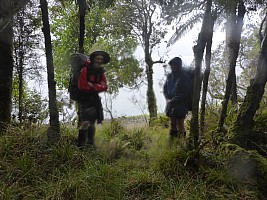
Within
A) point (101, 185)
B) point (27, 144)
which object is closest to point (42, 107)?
point (27, 144)

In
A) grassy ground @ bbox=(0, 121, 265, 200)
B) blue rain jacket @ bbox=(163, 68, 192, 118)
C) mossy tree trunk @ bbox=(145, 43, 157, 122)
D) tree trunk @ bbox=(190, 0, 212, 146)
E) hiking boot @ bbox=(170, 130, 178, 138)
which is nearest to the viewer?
grassy ground @ bbox=(0, 121, 265, 200)

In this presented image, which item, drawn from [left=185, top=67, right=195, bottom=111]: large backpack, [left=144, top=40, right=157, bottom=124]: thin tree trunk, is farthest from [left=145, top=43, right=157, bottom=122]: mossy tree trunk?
[left=185, top=67, right=195, bottom=111]: large backpack

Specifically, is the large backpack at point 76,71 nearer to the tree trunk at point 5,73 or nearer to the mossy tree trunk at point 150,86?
the tree trunk at point 5,73

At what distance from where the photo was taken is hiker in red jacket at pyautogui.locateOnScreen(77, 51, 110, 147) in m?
4.54

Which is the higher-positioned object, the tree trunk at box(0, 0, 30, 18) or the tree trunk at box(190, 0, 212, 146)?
the tree trunk at box(0, 0, 30, 18)

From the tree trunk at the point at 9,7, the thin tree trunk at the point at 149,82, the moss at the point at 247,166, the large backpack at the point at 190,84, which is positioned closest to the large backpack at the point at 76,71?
the tree trunk at the point at 9,7

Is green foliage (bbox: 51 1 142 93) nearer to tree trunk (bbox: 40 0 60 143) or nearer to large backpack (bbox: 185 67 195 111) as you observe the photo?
tree trunk (bbox: 40 0 60 143)

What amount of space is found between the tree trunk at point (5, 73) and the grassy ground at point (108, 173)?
1.02m

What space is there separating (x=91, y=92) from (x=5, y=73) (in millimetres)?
2396

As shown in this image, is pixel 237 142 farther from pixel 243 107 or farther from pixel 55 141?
pixel 55 141

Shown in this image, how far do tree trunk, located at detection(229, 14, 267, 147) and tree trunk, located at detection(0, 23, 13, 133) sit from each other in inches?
178

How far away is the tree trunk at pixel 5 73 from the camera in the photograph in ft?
18.9

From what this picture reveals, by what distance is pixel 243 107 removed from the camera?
186 inches

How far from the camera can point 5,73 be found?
19.1ft
